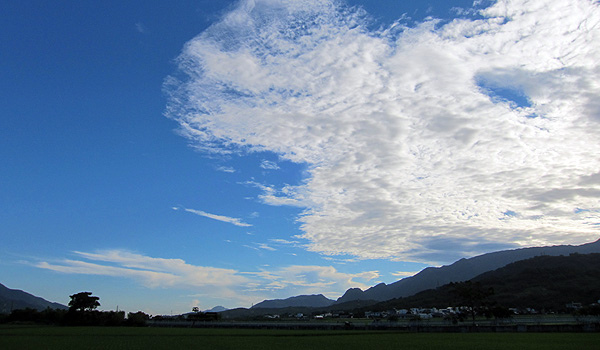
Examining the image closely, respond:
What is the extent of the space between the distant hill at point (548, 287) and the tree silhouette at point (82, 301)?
95900 mm

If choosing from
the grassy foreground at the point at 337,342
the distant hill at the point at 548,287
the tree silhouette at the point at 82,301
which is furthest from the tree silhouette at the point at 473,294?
the tree silhouette at the point at 82,301

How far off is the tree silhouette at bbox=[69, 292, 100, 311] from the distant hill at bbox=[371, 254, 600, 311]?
9590 cm

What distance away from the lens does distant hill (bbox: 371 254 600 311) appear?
13611cm

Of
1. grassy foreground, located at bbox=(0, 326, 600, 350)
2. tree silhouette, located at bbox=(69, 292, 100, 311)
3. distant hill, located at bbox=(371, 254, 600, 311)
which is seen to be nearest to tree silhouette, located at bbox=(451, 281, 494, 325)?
grassy foreground, located at bbox=(0, 326, 600, 350)

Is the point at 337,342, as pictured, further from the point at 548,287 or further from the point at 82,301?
the point at 548,287

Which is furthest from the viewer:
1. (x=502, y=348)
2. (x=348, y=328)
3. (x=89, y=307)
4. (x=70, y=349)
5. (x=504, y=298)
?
(x=504, y=298)

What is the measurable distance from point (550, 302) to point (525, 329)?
98.0 meters

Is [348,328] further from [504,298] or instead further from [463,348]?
[504,298]

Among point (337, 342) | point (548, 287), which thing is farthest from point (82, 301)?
point (548, 287)

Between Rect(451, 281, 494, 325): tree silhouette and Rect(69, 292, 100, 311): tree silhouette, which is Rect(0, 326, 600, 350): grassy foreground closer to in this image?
Rect(451, 281, 494, 325): tree silhouette

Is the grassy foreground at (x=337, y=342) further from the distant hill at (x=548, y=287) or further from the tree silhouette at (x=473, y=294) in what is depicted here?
the distant hill at (x=548, y=287)

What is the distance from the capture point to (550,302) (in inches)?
5325

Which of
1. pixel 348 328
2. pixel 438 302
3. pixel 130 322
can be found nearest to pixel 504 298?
pixel 438 302

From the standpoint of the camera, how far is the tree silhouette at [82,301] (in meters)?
103
